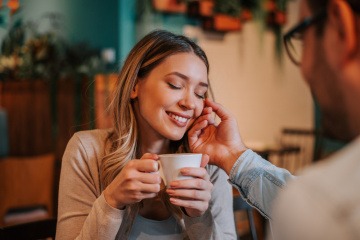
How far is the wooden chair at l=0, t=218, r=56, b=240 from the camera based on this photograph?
1.32 m

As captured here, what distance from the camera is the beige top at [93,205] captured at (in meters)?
1.28

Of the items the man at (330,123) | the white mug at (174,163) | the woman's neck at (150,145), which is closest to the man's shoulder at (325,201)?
the man at (330,123)

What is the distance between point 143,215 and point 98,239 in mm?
285

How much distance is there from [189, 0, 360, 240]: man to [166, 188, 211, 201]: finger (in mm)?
514

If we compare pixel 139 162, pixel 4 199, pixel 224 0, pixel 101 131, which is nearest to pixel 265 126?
pixel 224 0

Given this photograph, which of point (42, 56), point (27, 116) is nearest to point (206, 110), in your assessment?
point (42, 56)

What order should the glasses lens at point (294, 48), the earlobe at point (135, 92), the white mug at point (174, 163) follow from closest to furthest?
the glasses lens at point (294, 48) < the white mug at point (174, 163) < the earlobe at point (135, 92)

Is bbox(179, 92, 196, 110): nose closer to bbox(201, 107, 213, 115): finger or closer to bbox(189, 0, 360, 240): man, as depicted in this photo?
bbox(201, 107, 213, 115): finger

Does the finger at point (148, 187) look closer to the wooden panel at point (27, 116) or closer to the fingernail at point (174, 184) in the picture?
the fingernail at point (174, 184)

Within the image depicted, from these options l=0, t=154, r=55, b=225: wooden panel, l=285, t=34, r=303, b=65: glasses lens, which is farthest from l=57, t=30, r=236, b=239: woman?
l=0, t=154, r=55, b=225: wooden panel

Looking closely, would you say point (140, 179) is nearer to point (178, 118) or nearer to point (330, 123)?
point (178, 118)

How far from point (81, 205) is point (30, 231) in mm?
172

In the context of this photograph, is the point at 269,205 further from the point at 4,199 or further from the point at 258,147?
the point at 258,147

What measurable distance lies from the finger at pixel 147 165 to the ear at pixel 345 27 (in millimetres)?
654
